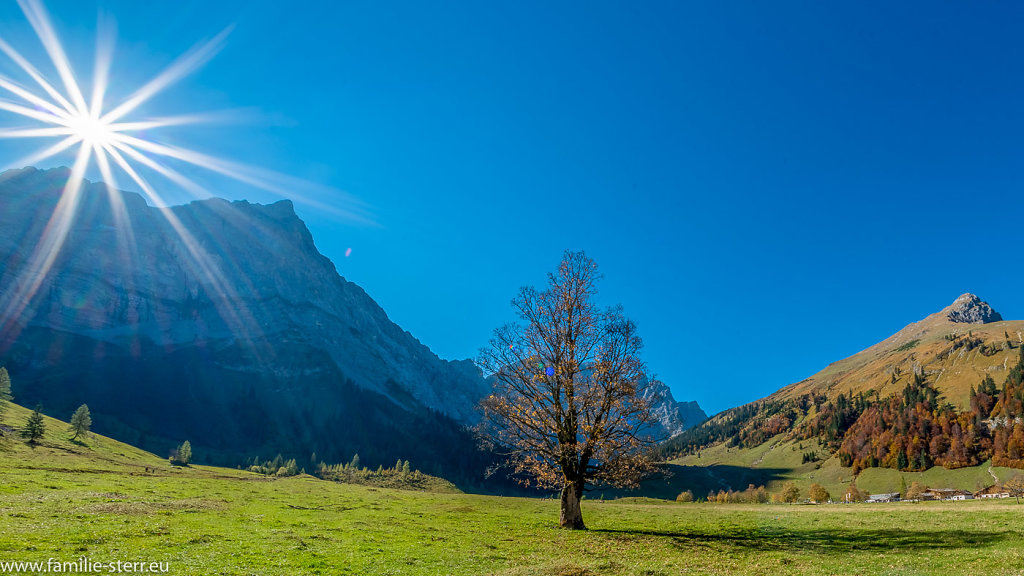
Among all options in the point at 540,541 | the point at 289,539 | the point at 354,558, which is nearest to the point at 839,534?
the point at 540,541

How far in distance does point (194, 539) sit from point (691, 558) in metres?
24.1

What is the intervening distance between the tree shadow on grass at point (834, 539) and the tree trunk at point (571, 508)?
1733 mm

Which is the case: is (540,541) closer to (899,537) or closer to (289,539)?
(289,539)

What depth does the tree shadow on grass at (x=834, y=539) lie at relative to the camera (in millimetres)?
23061

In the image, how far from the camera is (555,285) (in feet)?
109

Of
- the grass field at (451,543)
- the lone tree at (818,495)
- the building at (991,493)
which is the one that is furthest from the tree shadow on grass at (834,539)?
the lone tree at (818,495)

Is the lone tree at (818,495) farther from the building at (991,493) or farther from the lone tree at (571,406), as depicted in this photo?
the lone tree at (571,406)

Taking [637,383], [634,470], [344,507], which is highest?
[637,383]

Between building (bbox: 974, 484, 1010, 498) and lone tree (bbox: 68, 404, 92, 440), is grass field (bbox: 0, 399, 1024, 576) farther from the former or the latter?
lone tree (bbox: 68, 404, 92, 440)

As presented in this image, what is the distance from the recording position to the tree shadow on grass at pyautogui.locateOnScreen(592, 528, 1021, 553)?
908 inches

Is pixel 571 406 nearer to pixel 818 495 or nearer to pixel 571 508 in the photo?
pixel 571 508

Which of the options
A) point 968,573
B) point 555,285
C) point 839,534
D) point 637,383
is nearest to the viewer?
point 968,573

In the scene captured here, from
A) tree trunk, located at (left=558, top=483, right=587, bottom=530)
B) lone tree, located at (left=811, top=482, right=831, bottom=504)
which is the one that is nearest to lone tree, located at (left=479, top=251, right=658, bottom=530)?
tree trunk, located at (left=558, top=483, right=587, bottom=530)

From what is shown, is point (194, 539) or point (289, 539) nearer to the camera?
point (194, 539)
